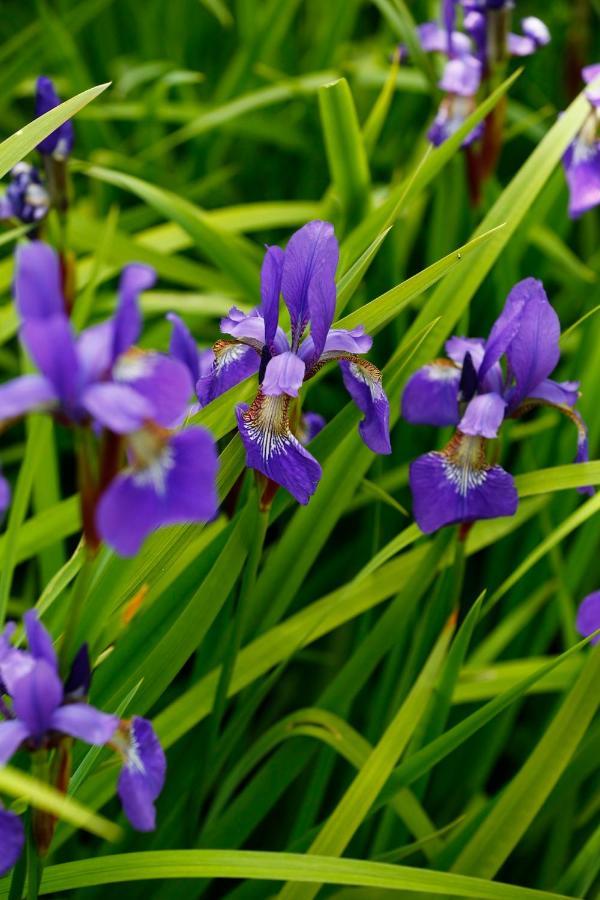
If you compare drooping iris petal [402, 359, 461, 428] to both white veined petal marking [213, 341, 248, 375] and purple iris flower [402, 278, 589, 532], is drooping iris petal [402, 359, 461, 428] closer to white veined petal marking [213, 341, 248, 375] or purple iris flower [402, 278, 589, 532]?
purple iris flower [402, 278, 589, 532]

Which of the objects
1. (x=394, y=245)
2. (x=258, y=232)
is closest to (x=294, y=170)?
(x=258, y=232)

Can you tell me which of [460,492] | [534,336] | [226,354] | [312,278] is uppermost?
[312,278]

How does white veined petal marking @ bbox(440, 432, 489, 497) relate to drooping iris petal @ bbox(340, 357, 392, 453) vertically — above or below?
below

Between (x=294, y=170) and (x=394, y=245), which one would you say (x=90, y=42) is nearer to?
(x=294, y=170)

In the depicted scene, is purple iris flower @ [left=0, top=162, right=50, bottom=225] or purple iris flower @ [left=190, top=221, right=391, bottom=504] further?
purple iris flower @ [left=0, top=162, right=50, bottom=225]

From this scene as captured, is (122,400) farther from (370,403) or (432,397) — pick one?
(432,397)

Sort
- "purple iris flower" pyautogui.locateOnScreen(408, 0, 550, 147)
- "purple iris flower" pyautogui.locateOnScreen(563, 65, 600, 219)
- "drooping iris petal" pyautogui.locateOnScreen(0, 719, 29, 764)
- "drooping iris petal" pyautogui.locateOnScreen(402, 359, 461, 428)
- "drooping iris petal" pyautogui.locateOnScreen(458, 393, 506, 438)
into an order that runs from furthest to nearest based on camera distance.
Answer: "purple iris flower" pyautogui.locateOnScreen(408, 0, 550, 147)
"purple iris flower" pyautogui.locateOnScreen(563, 65, 600, 219)
"drooping iris petal" pyautogui.locateOnScreen(402, 359, 461, 428)
"drooping iris petal" pyautogui.locateOnScreen(458, 393, 506, 438)
"drooping iris petal" pyautogui.locateOnScreen(0, 719, 29, 764)

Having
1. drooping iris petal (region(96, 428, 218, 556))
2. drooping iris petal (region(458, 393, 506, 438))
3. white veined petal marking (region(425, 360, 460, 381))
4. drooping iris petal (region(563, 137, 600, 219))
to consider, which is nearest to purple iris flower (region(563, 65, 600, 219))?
drooping iris petal (region(563, 137, 600, 219))

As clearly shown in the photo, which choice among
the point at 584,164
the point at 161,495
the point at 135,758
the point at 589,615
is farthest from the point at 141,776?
the point at 584,164
